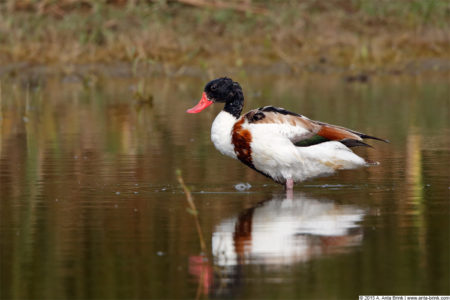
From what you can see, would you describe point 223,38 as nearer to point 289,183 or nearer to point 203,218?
point 289,183

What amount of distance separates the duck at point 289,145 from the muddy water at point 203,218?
234 millimetres

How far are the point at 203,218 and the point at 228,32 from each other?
75.3 feet

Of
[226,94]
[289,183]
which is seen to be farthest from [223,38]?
[289,183]

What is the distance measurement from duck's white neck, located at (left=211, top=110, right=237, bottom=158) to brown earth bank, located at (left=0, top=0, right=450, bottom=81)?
1693cm

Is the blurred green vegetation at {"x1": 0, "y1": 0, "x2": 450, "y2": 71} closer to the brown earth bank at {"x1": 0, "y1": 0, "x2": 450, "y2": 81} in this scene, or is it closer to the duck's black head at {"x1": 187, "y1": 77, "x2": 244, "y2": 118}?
the brown earth bank at {"x1": 0, "y1": 0, "x2": 450, "y2": 81}

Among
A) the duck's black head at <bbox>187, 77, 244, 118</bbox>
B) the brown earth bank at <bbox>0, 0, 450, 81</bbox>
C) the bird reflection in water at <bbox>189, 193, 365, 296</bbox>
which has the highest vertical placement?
the brown earth bank at <bbox>0, 0, 450, 81</bbox>

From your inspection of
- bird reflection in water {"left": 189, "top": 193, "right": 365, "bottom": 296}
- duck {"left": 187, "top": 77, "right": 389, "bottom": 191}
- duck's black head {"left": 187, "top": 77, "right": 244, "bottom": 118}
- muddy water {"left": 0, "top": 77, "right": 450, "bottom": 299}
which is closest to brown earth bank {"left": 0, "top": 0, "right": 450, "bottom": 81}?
muddy water {"left": 0, "top": 77, "right": 450, "bottom": 299}

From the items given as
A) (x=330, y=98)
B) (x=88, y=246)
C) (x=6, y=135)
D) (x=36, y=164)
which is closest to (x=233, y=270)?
(x=88, y=246)

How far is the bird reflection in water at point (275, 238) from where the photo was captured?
302 inches

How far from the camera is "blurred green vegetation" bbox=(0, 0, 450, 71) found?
1210 inches

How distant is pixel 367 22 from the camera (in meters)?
33.9

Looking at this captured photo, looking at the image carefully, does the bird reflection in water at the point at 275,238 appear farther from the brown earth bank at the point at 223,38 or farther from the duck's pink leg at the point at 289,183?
the brown earth bank at the point at 223,38

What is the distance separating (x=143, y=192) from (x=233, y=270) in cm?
399

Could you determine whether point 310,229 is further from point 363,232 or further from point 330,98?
point 330,98
